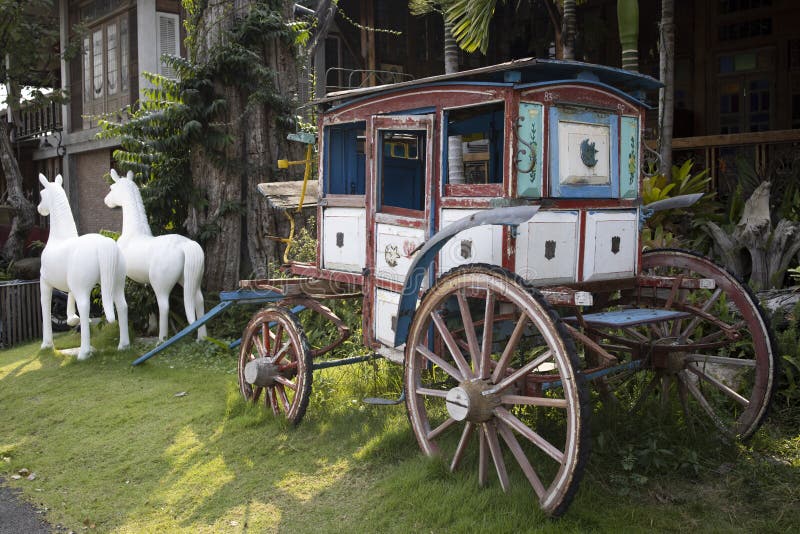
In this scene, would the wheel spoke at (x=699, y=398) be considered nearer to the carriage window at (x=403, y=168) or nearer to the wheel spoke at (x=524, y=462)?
the wheel spoke at (x=524, y=462)

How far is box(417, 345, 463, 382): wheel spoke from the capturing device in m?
4.04

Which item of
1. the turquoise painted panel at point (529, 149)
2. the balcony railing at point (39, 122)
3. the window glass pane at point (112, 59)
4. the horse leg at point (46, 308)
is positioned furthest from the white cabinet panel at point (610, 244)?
the balcony railing at point (39, 122)

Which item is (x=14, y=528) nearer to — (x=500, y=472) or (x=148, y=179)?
(x=500, y=472)

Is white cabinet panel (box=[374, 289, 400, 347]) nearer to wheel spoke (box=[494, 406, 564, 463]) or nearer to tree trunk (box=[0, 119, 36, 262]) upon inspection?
wheel spoke (box=[494, 406, 564, 463])

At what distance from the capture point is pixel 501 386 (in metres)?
3.79

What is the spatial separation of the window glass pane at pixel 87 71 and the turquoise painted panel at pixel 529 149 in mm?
17011

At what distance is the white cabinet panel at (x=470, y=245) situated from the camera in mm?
4168

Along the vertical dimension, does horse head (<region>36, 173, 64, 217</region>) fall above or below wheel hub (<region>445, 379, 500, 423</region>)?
above

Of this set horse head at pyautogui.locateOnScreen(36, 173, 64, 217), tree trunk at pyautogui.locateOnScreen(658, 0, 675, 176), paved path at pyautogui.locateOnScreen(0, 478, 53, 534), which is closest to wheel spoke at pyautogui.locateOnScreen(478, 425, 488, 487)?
paved path at pyautogui.locateOnScreen(0, 478, 53, 534)

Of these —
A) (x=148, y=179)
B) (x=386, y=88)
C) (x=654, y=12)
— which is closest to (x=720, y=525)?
(x=386, y=88)

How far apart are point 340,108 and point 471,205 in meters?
1.54

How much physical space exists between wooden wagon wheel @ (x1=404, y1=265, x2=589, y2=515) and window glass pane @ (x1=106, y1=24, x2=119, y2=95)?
15137 millimetres

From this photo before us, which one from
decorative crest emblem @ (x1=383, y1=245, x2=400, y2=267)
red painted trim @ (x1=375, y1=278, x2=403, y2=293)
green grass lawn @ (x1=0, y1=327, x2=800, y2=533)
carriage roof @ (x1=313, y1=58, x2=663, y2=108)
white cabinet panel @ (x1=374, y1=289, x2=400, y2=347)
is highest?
carriage roof @ (x1=313, y1=58, x2=663, y2=108)

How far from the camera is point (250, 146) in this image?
938 cm
